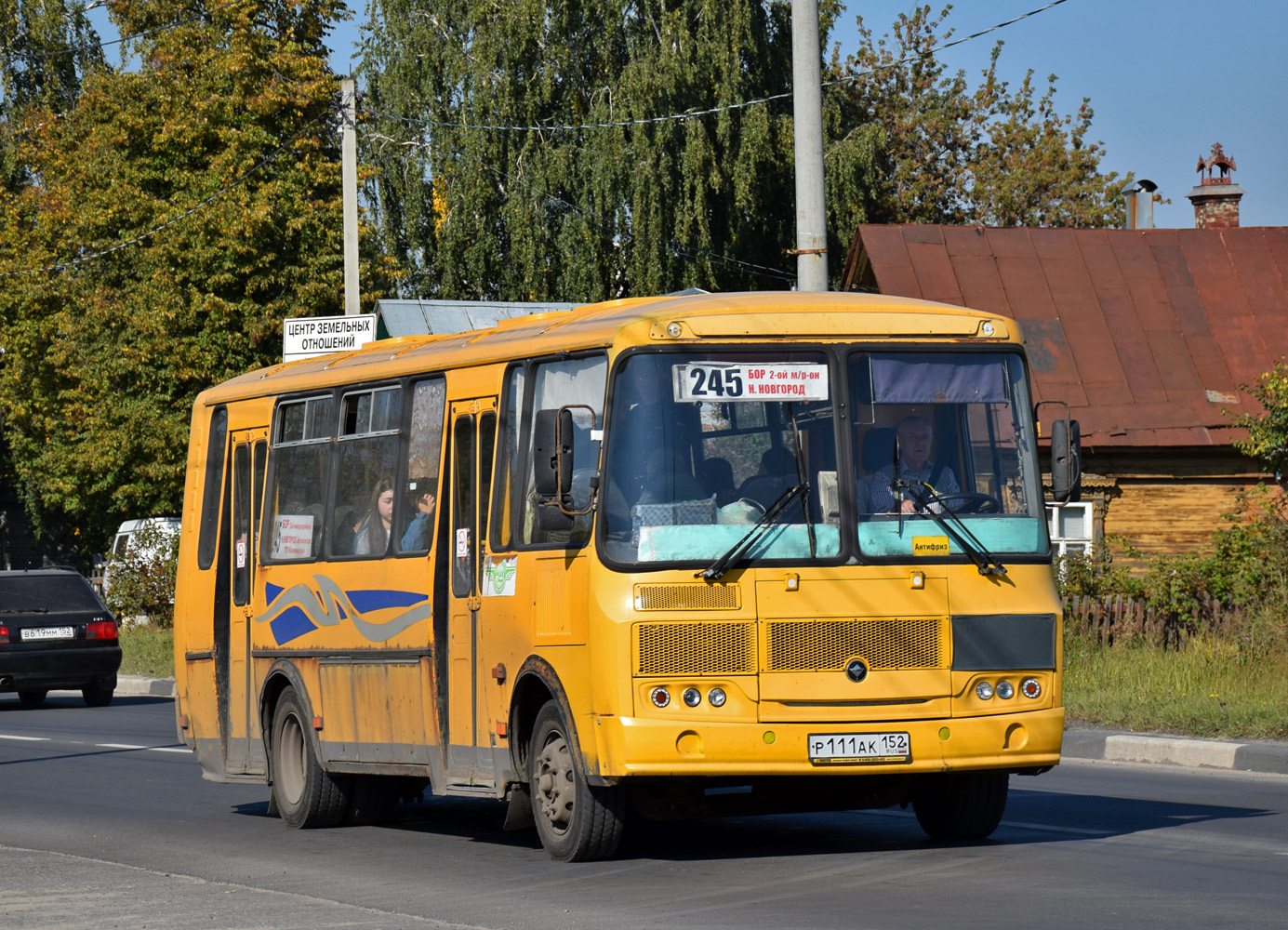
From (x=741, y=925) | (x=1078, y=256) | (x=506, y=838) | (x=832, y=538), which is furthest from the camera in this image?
→ (x=1078, y=256)

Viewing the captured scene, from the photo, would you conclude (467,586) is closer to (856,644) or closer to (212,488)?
(856,644)

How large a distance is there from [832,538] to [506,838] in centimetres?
295

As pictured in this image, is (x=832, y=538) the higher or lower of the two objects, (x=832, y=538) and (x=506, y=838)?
the higher

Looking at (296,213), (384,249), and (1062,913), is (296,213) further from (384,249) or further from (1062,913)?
(1062,913)

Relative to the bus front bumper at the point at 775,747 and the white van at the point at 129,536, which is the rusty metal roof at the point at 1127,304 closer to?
the white van at the point at 129,536

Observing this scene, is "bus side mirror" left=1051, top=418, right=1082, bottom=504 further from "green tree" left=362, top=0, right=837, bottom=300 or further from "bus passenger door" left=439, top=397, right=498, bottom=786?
"green tree" left=362, top=0, right=837, bottom=300

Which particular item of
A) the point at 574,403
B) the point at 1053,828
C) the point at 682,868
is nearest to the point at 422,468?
the point at 574,403

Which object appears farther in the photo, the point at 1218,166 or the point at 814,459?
the point at 1218,166

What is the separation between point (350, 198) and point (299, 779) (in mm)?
16196

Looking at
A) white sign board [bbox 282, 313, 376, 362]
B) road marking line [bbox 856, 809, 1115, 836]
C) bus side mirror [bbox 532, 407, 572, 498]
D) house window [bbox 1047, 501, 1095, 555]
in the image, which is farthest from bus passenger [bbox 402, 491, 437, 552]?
house window [bbox 1047, 501, 1095, 555]

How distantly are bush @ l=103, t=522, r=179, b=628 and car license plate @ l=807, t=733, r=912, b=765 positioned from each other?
28.0 metres

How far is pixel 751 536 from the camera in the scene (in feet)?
30.1

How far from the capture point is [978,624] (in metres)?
9.39

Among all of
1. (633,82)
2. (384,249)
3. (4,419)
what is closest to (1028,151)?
(633,82)
